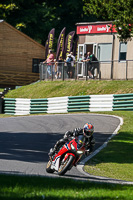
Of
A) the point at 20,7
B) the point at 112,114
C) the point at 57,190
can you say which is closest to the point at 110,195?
the point at 57,190

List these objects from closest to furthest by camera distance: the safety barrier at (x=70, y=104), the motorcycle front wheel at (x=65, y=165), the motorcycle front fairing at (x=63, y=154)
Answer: the motorcycle front wheel at (x=65, y=165), the motorcycle front fairing at (x=63, y=154), the safety barrier at (x=70, y=104)

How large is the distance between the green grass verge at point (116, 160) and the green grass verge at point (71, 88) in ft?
30.4

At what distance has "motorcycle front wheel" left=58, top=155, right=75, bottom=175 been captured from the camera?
9734mm

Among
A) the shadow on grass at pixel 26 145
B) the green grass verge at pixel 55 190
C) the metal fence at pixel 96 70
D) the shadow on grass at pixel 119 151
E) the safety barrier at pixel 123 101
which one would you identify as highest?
the metal fence at pixel 96 70

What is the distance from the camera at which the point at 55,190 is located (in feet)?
24.6

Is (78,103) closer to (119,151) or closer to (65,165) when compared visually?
(119,151)

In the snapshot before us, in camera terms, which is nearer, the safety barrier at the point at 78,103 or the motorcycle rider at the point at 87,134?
the motorcycle rider at the point at 87,134

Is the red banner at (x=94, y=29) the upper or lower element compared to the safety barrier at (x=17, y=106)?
upper

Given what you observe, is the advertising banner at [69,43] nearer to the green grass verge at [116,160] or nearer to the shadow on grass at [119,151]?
the green grass verge at [116,160]

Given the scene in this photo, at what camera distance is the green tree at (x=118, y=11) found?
21.6 metres

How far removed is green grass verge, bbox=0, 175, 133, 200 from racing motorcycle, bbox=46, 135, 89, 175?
3.07 feet

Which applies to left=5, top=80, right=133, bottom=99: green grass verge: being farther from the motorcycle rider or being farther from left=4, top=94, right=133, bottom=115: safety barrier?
the motorcycle rider

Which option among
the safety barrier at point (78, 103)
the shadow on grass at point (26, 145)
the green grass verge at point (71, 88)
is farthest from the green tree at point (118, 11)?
the shadow on grass at point (26, 145)

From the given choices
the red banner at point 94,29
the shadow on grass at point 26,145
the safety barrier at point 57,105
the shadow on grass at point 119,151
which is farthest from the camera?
the red banner at point 94,29
